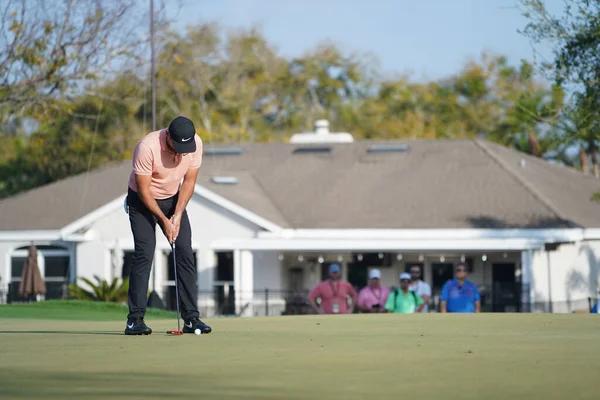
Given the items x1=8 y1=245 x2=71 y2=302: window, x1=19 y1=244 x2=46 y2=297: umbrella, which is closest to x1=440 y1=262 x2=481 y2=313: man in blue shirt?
x1=19 y1=244 x2=46 y2=297: umbrella

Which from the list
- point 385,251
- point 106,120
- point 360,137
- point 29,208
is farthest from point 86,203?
point 360,137

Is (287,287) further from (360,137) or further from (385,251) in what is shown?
(360,137)

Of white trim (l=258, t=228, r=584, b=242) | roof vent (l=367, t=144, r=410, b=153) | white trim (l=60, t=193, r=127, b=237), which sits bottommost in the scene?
white trim (l=258, t=228, r=584, b=242)

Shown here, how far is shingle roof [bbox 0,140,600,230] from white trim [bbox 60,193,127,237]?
1.82 metres

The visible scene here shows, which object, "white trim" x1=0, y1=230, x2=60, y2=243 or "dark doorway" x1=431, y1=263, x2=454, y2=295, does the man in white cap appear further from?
"white trim" x1=0, y1=230, x2=60, y2=243

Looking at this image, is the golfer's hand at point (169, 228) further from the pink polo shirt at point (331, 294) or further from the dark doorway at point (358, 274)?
the dark doorway at point (358, 274)

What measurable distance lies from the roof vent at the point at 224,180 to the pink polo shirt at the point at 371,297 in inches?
588

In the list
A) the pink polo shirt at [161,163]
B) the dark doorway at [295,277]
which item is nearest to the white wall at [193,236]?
the dark doorway at [295,277]

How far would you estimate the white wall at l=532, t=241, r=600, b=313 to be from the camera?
31.1 m

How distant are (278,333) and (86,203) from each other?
2886 centimetres

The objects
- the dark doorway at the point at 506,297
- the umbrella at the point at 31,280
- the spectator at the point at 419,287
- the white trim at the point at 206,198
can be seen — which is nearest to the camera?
the spectator at the point at 419,287

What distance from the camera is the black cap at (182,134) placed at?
27.3 ft

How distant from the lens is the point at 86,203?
36562mm

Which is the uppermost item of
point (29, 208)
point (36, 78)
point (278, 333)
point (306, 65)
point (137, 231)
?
point (306, 65)
